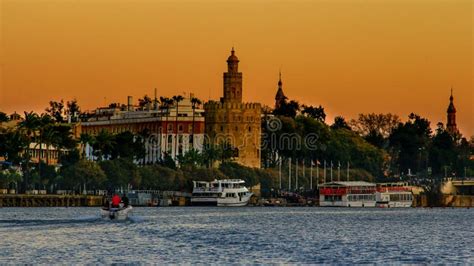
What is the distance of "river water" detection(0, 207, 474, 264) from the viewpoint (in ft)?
377

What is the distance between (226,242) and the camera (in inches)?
5295

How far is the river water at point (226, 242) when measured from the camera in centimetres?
11500

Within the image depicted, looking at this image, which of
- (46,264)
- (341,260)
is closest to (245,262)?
(341,260)

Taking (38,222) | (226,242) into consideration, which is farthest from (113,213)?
(226,242)

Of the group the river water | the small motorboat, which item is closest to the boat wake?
the river water

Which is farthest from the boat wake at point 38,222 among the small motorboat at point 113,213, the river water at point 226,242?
the small motorboat at point 113,213

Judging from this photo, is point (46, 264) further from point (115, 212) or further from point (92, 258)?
point (115, 212)

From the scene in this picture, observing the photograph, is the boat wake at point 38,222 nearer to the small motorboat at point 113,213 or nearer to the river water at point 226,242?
the river water at point 226,242

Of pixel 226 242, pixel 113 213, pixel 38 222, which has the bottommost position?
pixel 226 242

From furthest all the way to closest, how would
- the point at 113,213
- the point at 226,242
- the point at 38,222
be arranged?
1. the point at 113,213
2. the point at 38,222
3. the point at 226,242

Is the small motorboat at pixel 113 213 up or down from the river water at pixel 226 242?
up

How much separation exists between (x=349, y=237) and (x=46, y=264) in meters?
46.2

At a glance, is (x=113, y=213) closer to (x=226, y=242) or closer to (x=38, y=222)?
(x=38, y=222)

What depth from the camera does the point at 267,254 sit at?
11975 cm
